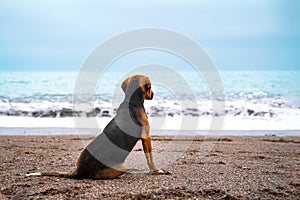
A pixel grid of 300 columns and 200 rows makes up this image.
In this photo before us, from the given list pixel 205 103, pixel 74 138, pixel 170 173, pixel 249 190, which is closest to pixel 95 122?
pixel 74 138

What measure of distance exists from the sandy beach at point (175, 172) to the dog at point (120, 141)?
18 cm

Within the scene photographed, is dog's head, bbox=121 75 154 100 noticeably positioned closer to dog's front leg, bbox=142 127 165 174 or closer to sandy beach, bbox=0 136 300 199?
dog's front leg, bbox=142 127 165 174

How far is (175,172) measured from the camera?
7.40 m

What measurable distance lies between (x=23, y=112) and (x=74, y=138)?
922 centimetres

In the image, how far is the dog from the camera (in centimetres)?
660

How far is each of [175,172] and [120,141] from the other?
4.30 ft

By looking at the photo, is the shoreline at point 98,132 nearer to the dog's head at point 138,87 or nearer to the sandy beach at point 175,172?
the sandy beach at point 175,172

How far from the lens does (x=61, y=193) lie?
5.93 m

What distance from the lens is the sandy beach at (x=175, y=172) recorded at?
5.92 meters

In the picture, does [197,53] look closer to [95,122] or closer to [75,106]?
[95,122]

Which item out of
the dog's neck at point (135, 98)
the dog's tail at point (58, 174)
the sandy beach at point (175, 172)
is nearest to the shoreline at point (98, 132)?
the sandy beach at point (175, 172)

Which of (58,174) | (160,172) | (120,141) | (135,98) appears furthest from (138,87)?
(58,174)

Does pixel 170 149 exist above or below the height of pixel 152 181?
below

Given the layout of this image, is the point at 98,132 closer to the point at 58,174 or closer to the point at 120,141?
the point at 58,174
